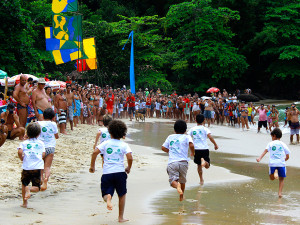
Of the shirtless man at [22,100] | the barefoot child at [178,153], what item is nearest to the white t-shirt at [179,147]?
the barefoot child at [178,153]

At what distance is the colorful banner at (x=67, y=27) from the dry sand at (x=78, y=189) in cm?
733

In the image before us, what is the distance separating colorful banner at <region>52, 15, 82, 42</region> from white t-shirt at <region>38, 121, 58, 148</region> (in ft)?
41.2

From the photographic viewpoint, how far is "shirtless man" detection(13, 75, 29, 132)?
1326 cm

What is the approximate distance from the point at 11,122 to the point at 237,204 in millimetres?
7206

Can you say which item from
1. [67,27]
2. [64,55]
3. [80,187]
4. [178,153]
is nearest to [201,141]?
[178,153]

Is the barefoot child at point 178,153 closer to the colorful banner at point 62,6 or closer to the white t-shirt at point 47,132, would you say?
the white t-shirt at point 47,132

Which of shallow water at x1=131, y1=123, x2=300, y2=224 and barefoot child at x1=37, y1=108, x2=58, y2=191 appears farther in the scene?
barefoot child at x1=37, y1=108, x2=58, y2=191

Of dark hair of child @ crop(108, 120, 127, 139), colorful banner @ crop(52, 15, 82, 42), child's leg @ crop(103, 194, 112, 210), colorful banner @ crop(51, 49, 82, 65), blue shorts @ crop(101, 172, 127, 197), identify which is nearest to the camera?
child's leg @ crop(103, 194, 112, 210)

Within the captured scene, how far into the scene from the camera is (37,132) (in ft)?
24.8

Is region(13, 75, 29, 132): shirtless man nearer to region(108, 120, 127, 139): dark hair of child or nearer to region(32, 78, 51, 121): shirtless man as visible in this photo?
region(32, 78, 51, 121): shirtless man

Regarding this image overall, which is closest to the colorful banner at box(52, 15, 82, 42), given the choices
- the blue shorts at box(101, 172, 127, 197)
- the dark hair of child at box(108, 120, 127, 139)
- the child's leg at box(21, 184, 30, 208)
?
the child's leg at box(21, 184, 30, 208)

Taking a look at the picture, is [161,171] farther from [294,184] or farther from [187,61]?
[187,61]

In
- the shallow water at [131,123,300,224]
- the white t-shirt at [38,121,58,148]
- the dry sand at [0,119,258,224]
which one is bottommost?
the shallow water at [131,123,300,224]

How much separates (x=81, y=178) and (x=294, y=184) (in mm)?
4759
